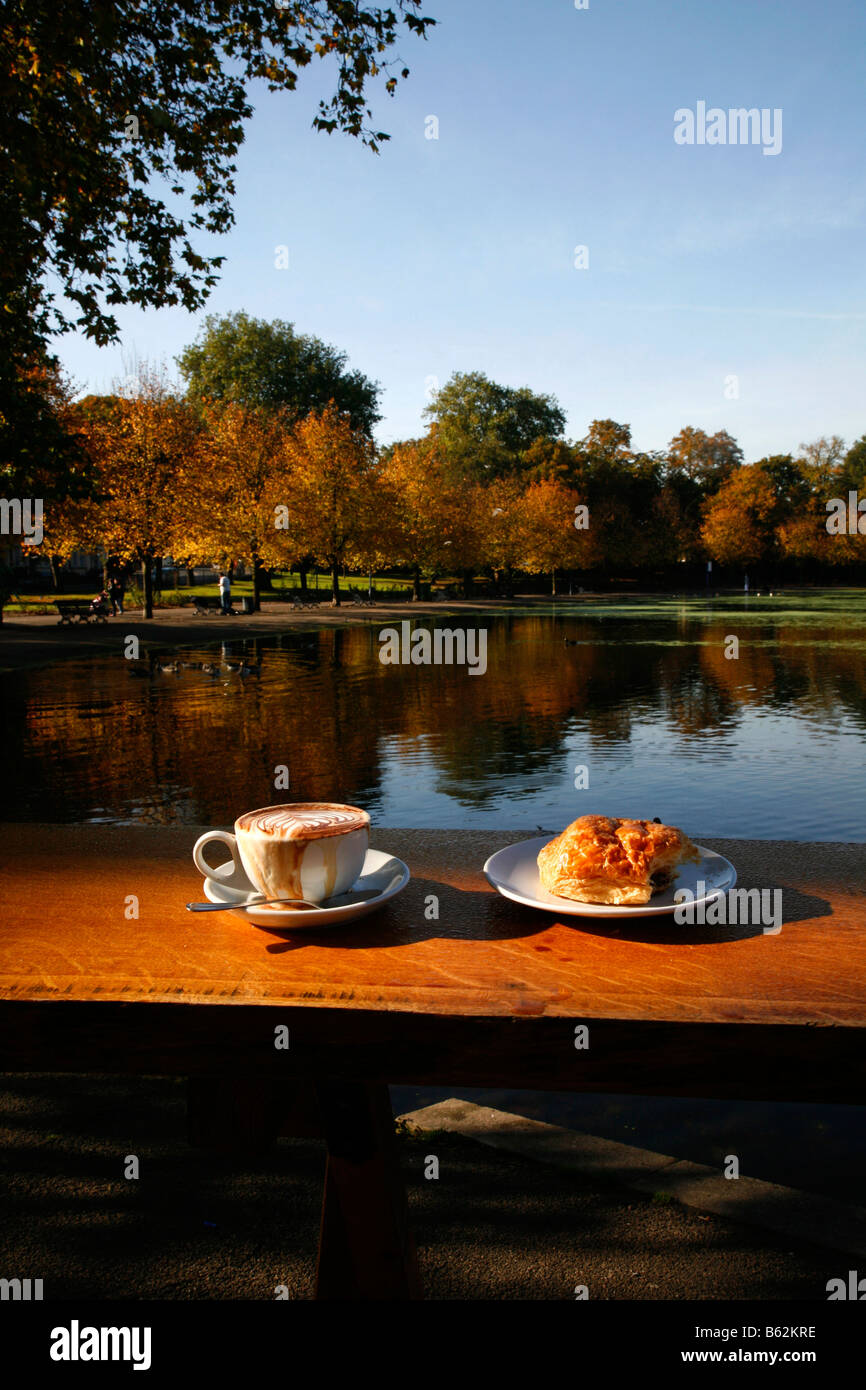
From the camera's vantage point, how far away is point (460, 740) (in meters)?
15.1

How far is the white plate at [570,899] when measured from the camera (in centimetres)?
181

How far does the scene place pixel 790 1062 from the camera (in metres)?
1.55

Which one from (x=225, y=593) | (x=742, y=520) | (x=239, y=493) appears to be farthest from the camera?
(x=742, y=520)

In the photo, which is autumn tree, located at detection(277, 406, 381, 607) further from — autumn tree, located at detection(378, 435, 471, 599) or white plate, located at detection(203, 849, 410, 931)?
white plate, located at detection(203, 849, 410, 931)

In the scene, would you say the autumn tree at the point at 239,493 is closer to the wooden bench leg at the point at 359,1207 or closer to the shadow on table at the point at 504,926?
the wooden bench leg at the point at 359,1207

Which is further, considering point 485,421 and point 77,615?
point 485,421

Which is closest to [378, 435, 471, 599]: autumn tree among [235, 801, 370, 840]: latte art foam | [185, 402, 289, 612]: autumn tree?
[185, 402, 289, 612]: autumn tree

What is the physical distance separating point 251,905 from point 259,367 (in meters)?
84.5

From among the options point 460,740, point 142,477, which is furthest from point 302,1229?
point 142,477

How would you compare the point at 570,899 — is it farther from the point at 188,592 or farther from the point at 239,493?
the point at 188,592

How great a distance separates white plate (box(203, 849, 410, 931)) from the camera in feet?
5.89

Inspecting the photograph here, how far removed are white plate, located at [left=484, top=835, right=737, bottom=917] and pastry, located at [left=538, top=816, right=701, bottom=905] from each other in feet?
0.07

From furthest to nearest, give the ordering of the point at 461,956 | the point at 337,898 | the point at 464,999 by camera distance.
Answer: the point at 337,898, the point at 461,956, the point at 464,999
